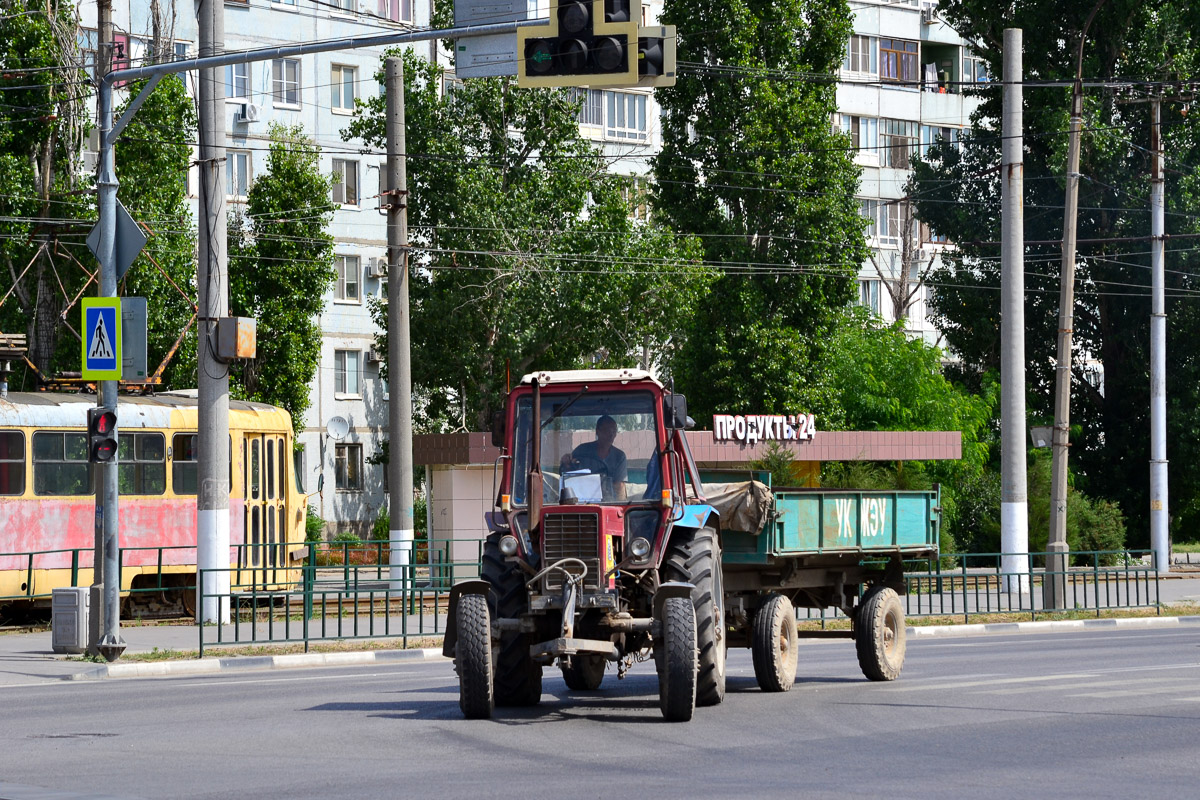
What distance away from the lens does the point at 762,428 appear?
142ft

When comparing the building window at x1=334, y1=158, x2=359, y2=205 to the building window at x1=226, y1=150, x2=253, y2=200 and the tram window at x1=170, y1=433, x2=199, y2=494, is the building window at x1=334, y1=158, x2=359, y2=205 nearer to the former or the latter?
the building window at x1=226, y1=150, x2=253, y2=200

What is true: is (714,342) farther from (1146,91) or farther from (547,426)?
(547,426)

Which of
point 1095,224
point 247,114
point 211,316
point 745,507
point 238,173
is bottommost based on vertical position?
point 745,507

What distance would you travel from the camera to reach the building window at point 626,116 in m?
67.9

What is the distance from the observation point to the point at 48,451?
2830cm

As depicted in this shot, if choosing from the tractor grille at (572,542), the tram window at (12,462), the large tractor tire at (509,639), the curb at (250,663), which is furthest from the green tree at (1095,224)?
the tractor grille at (572,542)

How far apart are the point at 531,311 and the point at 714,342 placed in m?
6.07

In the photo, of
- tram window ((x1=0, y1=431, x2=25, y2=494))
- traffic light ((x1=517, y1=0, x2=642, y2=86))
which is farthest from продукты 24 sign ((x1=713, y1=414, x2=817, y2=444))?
traffic light ((x1=517, y1=0, x2=642, y2=86))

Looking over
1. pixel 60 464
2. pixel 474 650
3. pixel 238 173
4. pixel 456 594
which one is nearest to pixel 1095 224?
pixel 238 173

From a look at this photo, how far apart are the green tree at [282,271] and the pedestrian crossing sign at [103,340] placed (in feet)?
88.8

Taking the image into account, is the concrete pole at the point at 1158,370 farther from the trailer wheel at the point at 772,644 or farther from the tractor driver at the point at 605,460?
the tractor driver at the point at 605,460

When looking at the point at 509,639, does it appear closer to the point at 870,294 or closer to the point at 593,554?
the point at 593,554

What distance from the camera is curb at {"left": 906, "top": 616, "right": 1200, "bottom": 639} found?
28297mm

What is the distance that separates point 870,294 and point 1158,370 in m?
33.6
